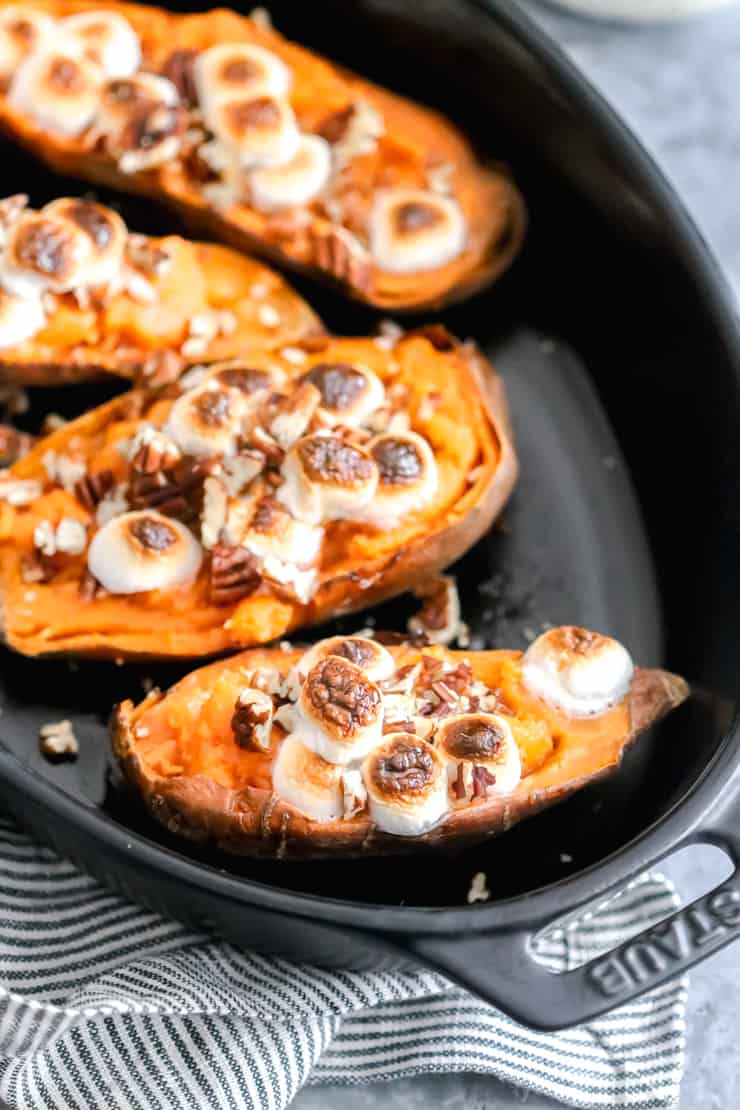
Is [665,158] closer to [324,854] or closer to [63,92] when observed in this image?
[63,92]

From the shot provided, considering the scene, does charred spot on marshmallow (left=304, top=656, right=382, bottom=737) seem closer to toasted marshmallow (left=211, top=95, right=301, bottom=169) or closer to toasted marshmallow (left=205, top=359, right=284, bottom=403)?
toasted marshmallow (left=205, top=359, right=284, bottom=403)

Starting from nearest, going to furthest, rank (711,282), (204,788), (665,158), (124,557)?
(204,788)
(124,557)
(711,282)
(665,158)

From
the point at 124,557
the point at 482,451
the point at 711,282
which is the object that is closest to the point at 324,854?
the point at 124,557

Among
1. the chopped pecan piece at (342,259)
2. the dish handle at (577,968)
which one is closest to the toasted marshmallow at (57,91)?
the chopped pecan piece at (342,259)

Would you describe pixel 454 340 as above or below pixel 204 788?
above

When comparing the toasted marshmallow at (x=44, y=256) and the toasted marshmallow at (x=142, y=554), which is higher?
the toasted marshmallow at (x=44, y=256)

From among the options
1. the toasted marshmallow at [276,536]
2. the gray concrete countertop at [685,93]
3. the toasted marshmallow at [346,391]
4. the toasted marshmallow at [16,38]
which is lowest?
the toasted marshmallow at [276,536]

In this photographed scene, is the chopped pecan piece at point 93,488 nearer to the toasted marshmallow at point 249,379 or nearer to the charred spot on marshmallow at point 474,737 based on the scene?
the toasted marshmallow at point 249,379
